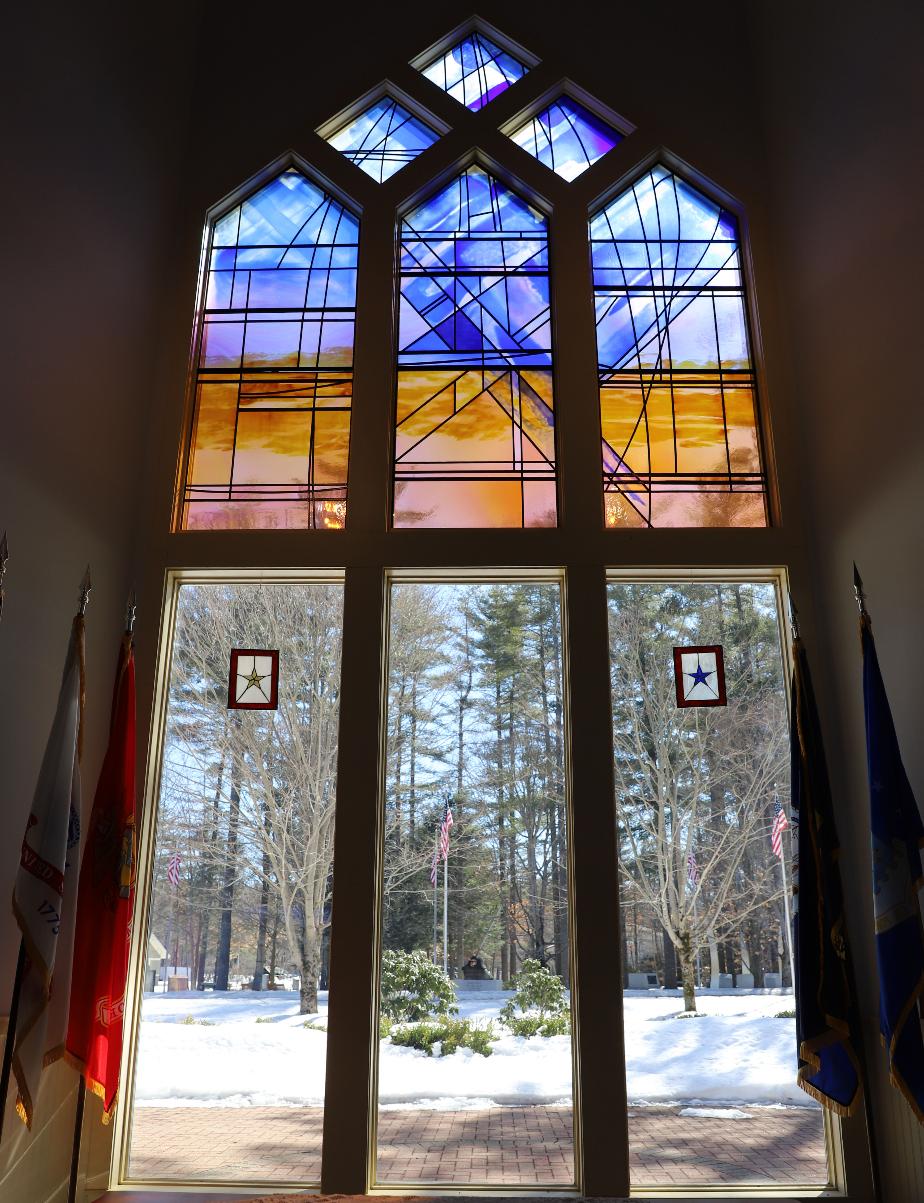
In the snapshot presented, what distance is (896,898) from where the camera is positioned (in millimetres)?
3637

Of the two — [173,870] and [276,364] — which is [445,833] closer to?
[173,870]

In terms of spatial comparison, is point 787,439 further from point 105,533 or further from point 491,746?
point 105,533

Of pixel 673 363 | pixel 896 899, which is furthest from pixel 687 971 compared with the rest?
pixel 673 363

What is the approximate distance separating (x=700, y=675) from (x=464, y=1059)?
2.12 metres

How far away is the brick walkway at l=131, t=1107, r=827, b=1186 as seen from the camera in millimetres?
4164

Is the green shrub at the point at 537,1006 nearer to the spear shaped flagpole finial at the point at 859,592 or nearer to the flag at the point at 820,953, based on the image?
the flag at the point at 820,953

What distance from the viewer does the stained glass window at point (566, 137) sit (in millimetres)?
5793

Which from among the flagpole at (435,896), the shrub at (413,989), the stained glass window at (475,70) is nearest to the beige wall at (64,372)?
the shrub at (413,989)

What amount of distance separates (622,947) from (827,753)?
1350 millimetres

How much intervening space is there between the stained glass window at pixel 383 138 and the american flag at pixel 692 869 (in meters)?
4.20

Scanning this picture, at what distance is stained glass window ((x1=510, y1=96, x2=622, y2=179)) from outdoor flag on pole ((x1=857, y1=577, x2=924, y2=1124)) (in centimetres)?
368

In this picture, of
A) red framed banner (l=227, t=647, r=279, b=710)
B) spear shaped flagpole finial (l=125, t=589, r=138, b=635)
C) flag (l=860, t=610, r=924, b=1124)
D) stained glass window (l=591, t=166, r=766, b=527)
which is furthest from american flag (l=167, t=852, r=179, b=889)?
flag (l=860, t=610, r=924, b=1124)

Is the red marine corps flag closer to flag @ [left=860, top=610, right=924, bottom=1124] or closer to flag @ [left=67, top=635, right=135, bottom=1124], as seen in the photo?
flag @ [left=67, top=635, right=135, bottom=1124]

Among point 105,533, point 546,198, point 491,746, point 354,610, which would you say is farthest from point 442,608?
point 546,198
